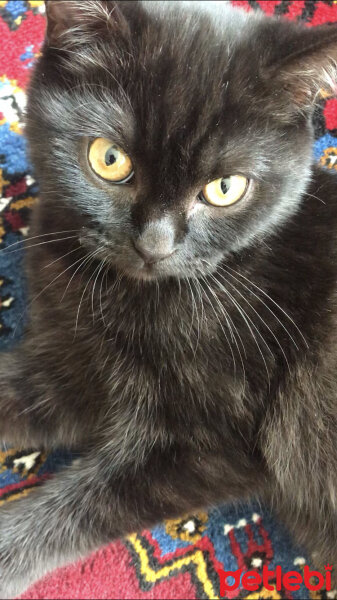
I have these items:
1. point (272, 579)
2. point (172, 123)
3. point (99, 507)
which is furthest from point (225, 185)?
point (272, 579)

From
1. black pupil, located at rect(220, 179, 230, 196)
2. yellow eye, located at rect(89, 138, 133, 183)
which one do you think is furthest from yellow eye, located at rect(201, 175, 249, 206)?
yellow eye, located at rect(89, 138, 133, 183)

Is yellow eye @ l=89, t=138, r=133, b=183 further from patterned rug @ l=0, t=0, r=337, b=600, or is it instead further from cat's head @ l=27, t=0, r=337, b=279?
patterned rug @ l=0, t=0, r=337, b=600

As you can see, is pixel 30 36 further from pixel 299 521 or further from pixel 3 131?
pixel 299 521

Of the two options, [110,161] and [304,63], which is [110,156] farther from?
[304,63]

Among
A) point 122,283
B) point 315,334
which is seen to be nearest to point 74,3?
point 122,283

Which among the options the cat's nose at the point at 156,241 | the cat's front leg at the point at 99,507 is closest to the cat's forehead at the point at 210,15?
the cat's nose at the point at 156,241

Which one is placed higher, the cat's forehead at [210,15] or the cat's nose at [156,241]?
the cat's forehead at [210,15]

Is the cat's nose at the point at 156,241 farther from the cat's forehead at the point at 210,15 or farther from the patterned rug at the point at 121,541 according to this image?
the patterned rug at the point at 121,541

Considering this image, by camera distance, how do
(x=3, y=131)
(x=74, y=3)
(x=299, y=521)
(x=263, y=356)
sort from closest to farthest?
(x=74, y=3) → (x=263, y=356) → (x=299, y=521) → (x=3, y=131)
